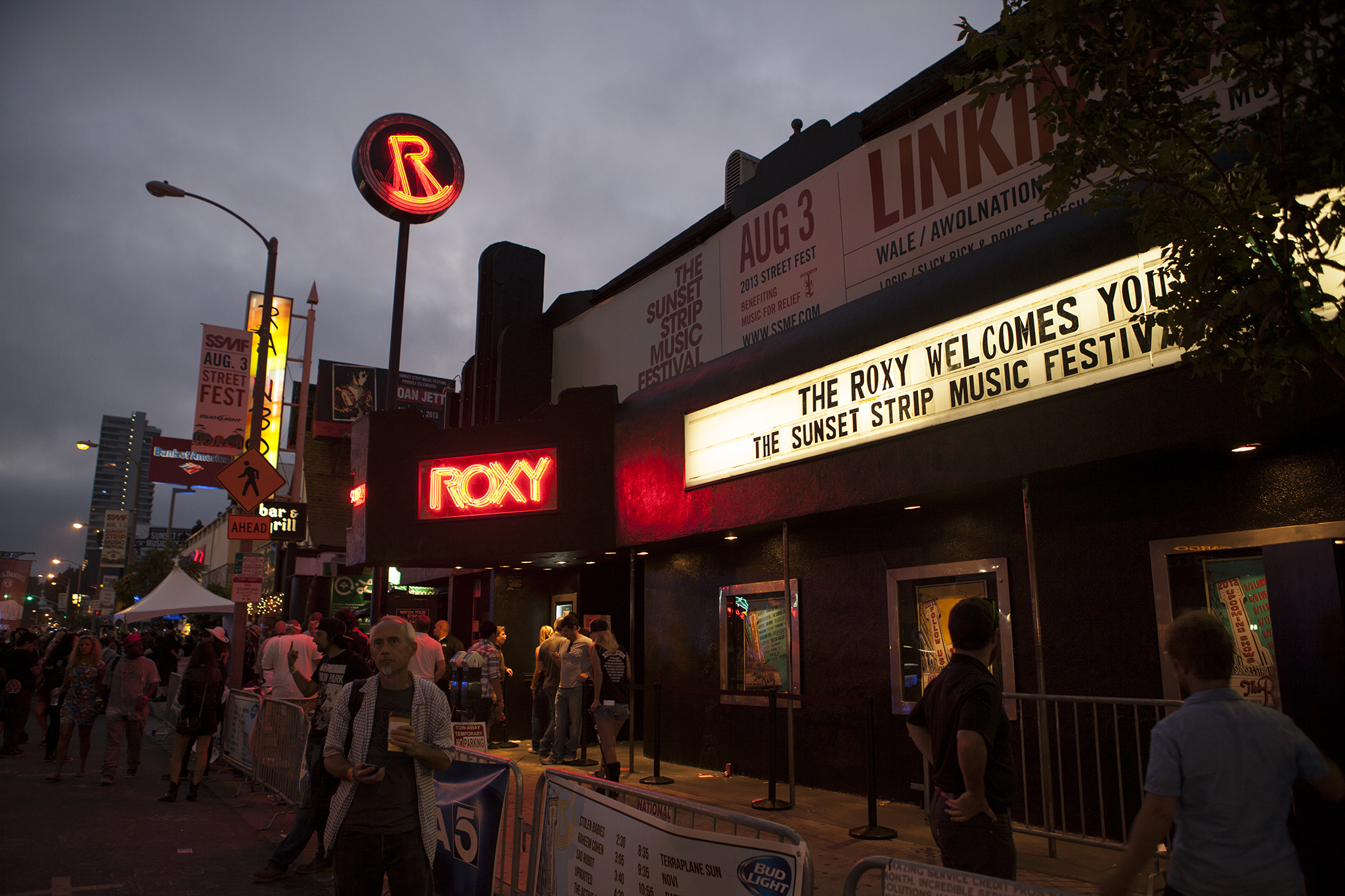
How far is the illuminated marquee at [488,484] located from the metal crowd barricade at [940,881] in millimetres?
10026

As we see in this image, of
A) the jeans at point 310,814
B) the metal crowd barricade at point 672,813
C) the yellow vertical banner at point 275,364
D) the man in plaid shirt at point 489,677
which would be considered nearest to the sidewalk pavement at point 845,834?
the metal crowd barricade at point 672,813

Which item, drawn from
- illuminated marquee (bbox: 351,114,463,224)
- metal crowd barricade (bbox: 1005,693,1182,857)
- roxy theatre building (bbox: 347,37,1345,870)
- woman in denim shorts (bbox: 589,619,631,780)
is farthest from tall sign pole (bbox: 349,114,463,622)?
metal crowd barricade (bbox: 1005,693,1182,857)

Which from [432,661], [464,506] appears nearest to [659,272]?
[464,506]

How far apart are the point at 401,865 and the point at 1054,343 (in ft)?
20.2

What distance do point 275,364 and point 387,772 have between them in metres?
19.8

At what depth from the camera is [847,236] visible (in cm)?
1082

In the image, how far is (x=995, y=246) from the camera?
7969mm

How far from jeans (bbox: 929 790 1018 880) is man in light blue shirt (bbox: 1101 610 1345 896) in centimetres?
72

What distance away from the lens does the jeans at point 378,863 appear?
13.8ft

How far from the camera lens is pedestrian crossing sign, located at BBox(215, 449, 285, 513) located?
1341cm

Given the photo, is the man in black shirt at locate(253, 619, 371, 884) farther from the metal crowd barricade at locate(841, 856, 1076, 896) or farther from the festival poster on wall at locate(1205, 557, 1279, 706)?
the festival poster on wall at locate(1205, 557, 1279, 706)

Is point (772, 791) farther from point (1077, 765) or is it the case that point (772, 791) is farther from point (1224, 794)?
point (1224, 794)

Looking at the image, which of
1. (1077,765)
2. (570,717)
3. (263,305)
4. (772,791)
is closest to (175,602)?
(263,305)

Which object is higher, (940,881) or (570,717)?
(940,881)
